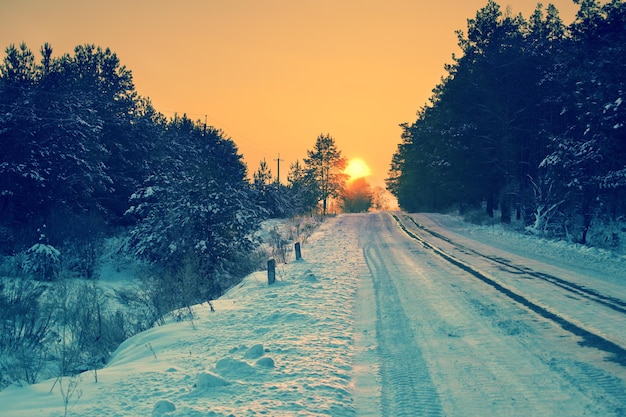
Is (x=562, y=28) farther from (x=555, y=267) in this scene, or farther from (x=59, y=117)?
(x=59, y=117)

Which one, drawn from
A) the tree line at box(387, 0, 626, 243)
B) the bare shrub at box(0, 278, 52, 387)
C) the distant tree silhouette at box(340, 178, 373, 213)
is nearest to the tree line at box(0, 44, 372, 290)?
the bare shrub at box(0, 278, 52, 387)

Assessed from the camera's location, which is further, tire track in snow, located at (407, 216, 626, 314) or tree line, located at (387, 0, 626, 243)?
tree line, located at (387, 0, 626, 243)

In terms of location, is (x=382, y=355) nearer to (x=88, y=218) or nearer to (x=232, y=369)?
(x=232, y=369)

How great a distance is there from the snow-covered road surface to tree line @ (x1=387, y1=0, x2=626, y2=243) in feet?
30.2

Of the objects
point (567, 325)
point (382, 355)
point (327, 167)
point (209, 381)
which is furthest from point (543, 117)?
point (327, 167)

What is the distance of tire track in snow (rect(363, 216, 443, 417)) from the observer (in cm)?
409

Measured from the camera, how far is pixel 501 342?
5781 mm

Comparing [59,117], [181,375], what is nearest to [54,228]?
[59,117]

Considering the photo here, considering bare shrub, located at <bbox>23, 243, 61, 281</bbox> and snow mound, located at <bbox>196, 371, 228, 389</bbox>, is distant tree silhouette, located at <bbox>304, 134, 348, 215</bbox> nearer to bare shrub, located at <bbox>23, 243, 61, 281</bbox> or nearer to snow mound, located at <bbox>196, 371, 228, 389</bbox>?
bare shrub, located at <bbox>23, 243, 61, 281</bbox>

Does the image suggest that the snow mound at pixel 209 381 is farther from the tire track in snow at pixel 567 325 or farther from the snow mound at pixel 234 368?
the tire track in snow at pixel 567 325

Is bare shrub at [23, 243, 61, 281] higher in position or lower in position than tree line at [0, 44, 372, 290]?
lower

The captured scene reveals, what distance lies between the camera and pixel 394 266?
1291cm

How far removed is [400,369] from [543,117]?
25579 mm

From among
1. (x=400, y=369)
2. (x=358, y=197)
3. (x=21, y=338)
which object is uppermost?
(x=358, y=197)
